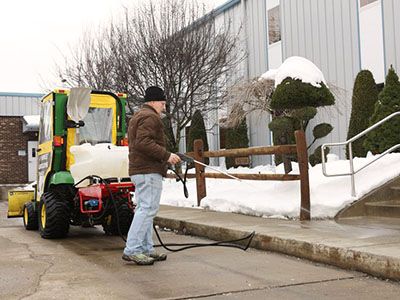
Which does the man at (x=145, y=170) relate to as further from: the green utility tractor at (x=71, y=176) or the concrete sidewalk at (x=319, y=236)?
the concrete sidewalk at (x=319, y=236)

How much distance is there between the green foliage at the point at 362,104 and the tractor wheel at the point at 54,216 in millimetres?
9018

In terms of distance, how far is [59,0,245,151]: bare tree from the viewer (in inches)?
613

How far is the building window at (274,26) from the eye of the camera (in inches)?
759

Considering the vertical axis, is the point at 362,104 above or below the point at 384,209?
above

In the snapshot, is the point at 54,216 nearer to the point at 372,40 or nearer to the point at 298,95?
the point at 298,95

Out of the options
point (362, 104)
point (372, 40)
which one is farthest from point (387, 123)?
point (372, 40)

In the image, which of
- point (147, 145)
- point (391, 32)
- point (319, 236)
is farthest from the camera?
point (391, 32)

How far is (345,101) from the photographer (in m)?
15.5

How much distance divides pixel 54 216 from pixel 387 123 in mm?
7641

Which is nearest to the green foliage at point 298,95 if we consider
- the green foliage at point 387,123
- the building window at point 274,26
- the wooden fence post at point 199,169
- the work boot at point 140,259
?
the green foliage at point 387,123

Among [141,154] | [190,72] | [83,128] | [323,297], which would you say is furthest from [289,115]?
[323,297]

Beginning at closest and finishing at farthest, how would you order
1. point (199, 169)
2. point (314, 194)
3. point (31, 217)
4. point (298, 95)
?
point (314, 194)
point (31, 217)
point (199, 169)
point (298, 95)

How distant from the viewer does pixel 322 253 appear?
544cm

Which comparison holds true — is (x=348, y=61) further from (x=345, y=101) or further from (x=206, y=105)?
(x=206, y=105)
